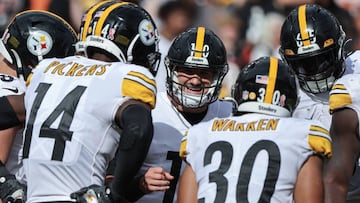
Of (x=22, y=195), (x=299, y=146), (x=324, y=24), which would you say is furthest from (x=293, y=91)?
(x=22, y=195)

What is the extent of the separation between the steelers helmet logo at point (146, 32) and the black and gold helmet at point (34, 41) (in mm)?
568

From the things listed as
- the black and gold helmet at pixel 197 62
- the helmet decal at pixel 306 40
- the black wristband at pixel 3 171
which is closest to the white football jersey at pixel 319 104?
the helmet decal at pixel 306 40

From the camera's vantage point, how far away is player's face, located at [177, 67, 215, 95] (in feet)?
18.3

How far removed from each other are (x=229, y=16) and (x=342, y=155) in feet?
18.3

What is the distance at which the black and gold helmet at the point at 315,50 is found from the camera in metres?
5.59

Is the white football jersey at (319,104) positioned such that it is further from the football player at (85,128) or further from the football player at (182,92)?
the football player at (85,128)

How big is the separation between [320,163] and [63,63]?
1.38m

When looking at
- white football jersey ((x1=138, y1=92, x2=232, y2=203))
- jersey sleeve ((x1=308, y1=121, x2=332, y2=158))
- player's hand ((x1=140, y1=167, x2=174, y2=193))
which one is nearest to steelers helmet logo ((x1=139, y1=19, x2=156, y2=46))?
white football jersey ((x1=138, y1=92, x2=232, y2=203))

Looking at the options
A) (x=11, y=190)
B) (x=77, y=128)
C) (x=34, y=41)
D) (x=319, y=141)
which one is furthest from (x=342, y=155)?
(x=34, y=41)

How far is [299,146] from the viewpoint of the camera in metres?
4.69

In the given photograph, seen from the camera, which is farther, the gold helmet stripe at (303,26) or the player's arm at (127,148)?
the gold helmet stripe at (303,26)

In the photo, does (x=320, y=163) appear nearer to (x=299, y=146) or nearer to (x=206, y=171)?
(x=299, y=146)

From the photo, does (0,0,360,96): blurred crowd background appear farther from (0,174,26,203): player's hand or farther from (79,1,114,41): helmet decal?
(0,174,26,203): player's hand

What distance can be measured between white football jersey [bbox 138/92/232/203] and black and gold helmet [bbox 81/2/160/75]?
422 millimetres
